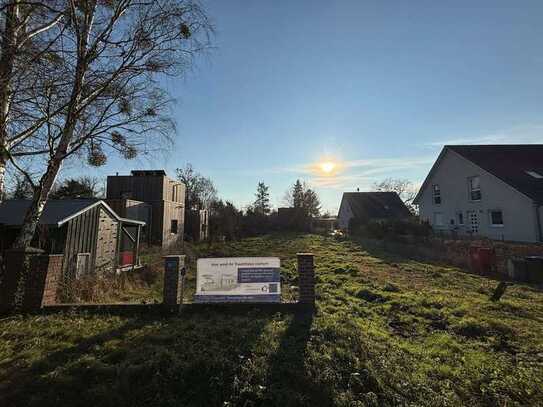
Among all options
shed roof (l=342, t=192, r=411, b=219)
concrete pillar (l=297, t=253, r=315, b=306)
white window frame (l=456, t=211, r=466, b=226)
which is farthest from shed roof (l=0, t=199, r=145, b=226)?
shed roof (l=342, t=192, r=411, b=219)

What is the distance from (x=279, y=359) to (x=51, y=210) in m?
11.0

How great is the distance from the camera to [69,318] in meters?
6.40

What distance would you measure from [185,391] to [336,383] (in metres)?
2.06

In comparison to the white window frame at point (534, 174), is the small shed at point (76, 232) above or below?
below

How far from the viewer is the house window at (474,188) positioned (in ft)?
78.3

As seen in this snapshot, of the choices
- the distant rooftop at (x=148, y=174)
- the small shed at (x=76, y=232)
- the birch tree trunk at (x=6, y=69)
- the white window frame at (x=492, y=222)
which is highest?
the distant rooftop at (x=148, y=174)

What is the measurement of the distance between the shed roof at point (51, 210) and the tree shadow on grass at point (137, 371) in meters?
6.39

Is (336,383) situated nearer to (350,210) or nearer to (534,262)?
(534,262)

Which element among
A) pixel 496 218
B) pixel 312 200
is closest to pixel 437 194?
pixel 496 218

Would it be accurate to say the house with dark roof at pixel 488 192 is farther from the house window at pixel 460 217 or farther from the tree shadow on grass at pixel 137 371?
the tree shadow on grass at pixel 137 371

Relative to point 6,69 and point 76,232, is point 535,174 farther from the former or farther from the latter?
point 6,69

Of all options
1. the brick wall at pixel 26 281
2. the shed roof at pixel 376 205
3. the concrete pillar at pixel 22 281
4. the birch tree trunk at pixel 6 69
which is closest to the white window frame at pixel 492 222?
the shed roof at pixel 376 205

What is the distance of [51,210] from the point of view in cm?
1142

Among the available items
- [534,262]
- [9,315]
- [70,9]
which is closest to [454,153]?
[534,262]
